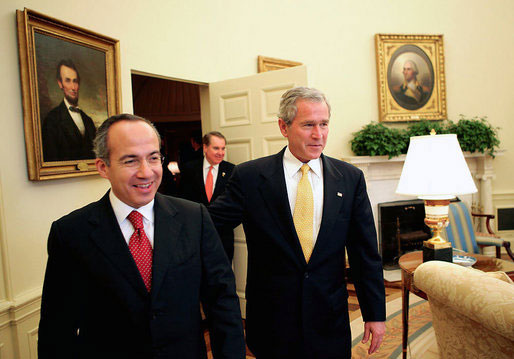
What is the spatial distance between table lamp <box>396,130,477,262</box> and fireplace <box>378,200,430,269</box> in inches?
Result: 110

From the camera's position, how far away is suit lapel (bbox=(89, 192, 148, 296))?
3.84 feet

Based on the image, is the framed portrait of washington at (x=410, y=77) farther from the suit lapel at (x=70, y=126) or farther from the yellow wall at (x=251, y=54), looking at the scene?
the suit lapel at (x=70, y=126)

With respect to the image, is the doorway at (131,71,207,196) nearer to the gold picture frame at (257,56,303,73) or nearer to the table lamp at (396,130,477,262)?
the gold picture frame at (257,56,303,73)

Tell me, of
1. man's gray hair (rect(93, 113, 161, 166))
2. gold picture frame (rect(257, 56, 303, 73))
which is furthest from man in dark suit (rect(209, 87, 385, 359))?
gold picture frame (rect(257, 56, 303, 73))

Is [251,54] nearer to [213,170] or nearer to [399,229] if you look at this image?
[213,170]

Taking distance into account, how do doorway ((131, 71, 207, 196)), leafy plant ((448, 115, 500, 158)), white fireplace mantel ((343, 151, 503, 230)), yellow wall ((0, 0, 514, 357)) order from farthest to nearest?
doorway ((131, 71, 207, 196))
leafy plant ((448, 115, 500, 158))
white fireplace mantel ((343, 151, 503, 230))
yellow wall ((0, 0, 514, 357))

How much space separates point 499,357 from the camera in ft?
4.98

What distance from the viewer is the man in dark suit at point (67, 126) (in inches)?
97.6

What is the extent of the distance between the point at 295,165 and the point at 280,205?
0.69 feet

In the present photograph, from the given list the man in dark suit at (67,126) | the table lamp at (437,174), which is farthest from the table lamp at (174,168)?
the table lamp at (437,174)

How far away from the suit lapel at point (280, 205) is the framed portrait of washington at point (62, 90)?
1562mm

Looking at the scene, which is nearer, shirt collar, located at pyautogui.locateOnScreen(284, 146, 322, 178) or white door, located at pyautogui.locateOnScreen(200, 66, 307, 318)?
shirt collar, located at pyautogui.locateOnScreen(284, 146, 322, 178)

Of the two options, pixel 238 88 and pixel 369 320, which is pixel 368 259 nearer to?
pixel 369 320

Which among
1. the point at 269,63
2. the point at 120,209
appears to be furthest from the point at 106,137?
the point at 269,63
